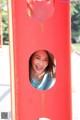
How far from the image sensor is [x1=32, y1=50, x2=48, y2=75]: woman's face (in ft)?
2.57

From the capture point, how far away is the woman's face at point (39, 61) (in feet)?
2.57

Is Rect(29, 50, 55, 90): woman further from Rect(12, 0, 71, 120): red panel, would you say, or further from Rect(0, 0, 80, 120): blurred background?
Rect(0, 0, 80, 120): blurred background

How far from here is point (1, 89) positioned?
1.28 metres

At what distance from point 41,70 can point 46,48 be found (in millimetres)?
81

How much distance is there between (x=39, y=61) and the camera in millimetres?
796

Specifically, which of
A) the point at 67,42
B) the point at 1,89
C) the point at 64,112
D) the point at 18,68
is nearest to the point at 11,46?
the point at 18,68

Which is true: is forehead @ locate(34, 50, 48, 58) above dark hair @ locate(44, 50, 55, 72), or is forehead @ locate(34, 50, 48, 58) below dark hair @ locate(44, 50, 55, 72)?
above

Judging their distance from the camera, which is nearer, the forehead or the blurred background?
the forehead

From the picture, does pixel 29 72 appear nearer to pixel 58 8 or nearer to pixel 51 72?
pixel 51 72

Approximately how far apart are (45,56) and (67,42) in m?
0.09

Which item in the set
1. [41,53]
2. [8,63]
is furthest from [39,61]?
[8,63]

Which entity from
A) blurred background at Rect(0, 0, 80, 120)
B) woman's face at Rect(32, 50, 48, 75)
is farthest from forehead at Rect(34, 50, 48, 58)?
blurred background at Rect(0, 0, 80, 120)

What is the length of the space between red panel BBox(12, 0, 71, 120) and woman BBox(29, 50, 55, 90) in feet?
0.05

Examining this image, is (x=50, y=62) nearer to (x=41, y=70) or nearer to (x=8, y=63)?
(x=41, y=70)
